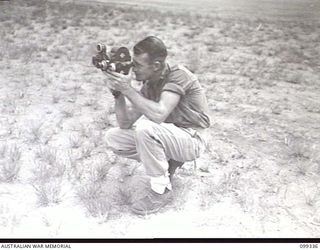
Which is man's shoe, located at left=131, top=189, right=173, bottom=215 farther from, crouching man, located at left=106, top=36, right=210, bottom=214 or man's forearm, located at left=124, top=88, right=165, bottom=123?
man's forearm, located at left=124, top=88, right=165, bottom=123

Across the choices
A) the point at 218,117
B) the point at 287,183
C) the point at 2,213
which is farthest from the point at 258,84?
the point at 2,213

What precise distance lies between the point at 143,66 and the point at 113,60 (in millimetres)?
150

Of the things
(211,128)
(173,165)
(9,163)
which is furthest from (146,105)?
(211,128)

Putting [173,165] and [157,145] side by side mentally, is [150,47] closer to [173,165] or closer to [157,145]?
[157,145]

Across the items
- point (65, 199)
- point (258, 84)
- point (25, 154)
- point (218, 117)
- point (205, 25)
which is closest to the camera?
point (65, 199)

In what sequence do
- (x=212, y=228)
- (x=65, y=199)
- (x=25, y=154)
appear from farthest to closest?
(x=25, y=154) → (x=65, y=199) → (x=212, y=228)

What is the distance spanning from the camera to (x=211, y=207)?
2.34 m

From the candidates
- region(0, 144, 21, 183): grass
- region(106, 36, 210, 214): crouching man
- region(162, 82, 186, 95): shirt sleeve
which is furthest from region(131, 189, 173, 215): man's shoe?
region(0, 144, 21, 183): grass

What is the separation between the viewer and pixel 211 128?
3283 mm

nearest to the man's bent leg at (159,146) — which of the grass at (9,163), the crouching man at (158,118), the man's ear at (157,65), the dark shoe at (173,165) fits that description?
the crouching man at (158,118)

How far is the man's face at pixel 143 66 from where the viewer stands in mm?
2145

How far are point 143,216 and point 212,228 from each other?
329 millimetres

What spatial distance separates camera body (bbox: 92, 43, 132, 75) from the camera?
204 cm

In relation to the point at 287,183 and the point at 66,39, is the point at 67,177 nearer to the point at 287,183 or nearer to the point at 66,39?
the point at 287,183
